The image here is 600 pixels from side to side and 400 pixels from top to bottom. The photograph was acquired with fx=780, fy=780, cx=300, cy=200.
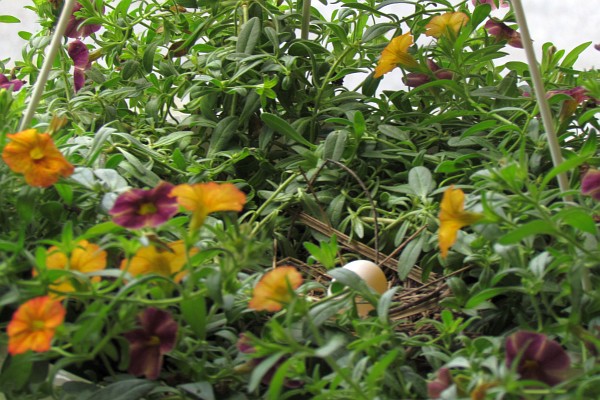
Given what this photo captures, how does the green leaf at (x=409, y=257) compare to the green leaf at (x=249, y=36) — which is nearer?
the green leaf at (x=409, y=257)

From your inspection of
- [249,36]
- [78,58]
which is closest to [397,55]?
[249,36]

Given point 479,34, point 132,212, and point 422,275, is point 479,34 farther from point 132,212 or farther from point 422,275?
point 132,212

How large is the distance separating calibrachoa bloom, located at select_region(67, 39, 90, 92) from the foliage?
0.10 feet

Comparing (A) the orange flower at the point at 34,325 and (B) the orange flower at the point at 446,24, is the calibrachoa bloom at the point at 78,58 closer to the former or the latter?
(B) the orange flower at the point at 446,24

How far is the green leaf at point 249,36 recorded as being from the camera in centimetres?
99

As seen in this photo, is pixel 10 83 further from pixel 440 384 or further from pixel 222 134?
pixel 440 384

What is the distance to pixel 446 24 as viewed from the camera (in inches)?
36.5

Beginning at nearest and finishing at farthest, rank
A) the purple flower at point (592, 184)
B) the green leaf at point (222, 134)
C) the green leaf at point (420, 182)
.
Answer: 1. the purple flower at point (592, 184)
2. the green leaf at point (420, 182)
3. the green leaf at point (222, 134)

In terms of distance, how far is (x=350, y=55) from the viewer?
40.3 inches

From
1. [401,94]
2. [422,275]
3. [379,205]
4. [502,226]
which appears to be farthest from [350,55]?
[502,226]

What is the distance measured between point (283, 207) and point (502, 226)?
317mm

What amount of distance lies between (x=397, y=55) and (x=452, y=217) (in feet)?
1.30

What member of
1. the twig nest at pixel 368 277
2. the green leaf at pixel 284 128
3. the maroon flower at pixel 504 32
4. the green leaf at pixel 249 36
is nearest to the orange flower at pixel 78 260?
the twig nest at pixel 368 277

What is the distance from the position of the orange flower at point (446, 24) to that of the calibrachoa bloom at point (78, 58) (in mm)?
448
